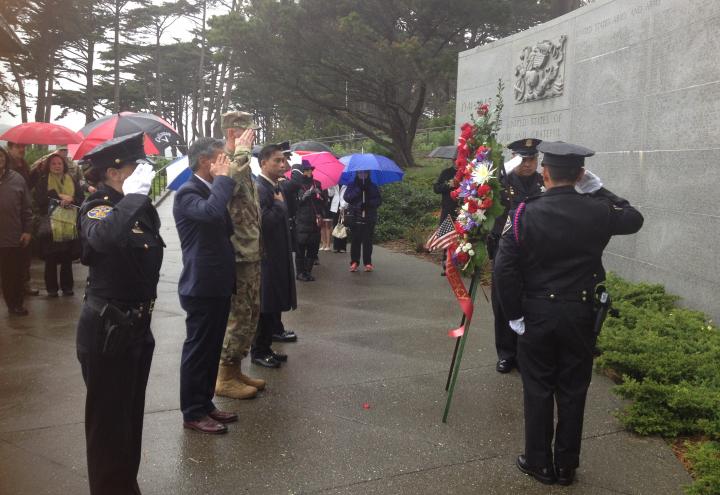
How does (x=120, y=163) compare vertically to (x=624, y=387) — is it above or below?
above

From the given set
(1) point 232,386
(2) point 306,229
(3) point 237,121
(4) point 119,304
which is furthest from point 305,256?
(4) point 119,304

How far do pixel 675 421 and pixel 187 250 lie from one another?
3.35m

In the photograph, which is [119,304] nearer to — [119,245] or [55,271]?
[119,245]

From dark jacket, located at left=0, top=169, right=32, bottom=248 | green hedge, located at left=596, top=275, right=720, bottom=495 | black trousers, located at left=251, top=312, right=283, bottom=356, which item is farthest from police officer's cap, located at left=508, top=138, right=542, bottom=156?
dark jacket, located at left=0, top=169, right=32, bottom=248

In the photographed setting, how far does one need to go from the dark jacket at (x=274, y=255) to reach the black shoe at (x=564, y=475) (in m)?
2.66

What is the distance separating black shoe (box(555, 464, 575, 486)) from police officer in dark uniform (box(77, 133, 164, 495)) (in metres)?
2.24

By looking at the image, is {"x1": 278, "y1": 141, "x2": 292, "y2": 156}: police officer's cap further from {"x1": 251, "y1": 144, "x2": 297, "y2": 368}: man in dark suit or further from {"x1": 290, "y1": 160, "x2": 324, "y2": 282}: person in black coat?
{"x1": 290, "y1": 160, "x2": 324, "y2": 282}: person in black coat

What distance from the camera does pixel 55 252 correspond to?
26.6 feet

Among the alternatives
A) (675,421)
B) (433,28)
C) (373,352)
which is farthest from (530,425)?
(433,28)

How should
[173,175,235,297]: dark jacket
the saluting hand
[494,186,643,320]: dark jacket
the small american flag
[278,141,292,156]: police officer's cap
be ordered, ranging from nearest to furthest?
[494,186,643,320]: dark jacket → the saluting hand → [173,175,235,297]: dark jacket → the small american flag → [278,141,292,156]: police officer's cap

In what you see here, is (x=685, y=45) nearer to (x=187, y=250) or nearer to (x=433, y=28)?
(x=187, y=250)

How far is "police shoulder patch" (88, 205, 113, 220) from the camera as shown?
3074mm

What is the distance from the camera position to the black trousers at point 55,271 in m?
8.20

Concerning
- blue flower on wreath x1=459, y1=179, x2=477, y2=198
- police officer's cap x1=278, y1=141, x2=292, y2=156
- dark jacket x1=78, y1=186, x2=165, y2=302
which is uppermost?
police officer's cap x1=278, y1=141, x2=292, y2=156
